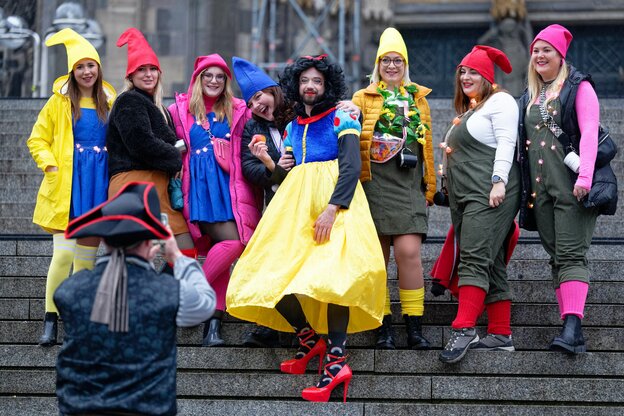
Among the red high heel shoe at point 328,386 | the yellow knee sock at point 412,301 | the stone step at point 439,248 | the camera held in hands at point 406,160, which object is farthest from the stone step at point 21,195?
the red high heel shoe at point 328,386

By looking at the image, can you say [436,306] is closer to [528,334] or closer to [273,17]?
[528,334]

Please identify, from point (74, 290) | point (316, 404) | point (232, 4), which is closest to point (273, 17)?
point (232, 4)

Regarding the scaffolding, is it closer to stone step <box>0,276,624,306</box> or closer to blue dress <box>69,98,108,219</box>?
stone step <box>0,276,624,306</box>

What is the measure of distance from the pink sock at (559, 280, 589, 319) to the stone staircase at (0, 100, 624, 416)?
269 millimetres

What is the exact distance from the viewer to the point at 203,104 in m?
8.52

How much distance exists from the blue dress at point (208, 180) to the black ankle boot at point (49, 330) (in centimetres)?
109

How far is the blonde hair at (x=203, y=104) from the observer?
8.51 m

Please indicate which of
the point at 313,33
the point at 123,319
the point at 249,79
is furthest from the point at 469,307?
the point at 313,33

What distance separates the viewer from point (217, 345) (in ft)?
26.6

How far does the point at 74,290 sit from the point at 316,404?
7.79 ft

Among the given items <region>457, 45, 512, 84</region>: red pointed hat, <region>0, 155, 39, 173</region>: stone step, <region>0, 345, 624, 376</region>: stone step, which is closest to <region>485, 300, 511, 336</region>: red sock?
<region>0, 345, 624, 376</region>: stone step

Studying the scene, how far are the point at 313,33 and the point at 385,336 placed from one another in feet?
37.8

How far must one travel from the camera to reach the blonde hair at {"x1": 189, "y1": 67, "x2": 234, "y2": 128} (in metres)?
8.51

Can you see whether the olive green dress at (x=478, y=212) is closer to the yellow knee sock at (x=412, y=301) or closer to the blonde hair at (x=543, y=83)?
the yellow knee sock at (x=412, y=301)
